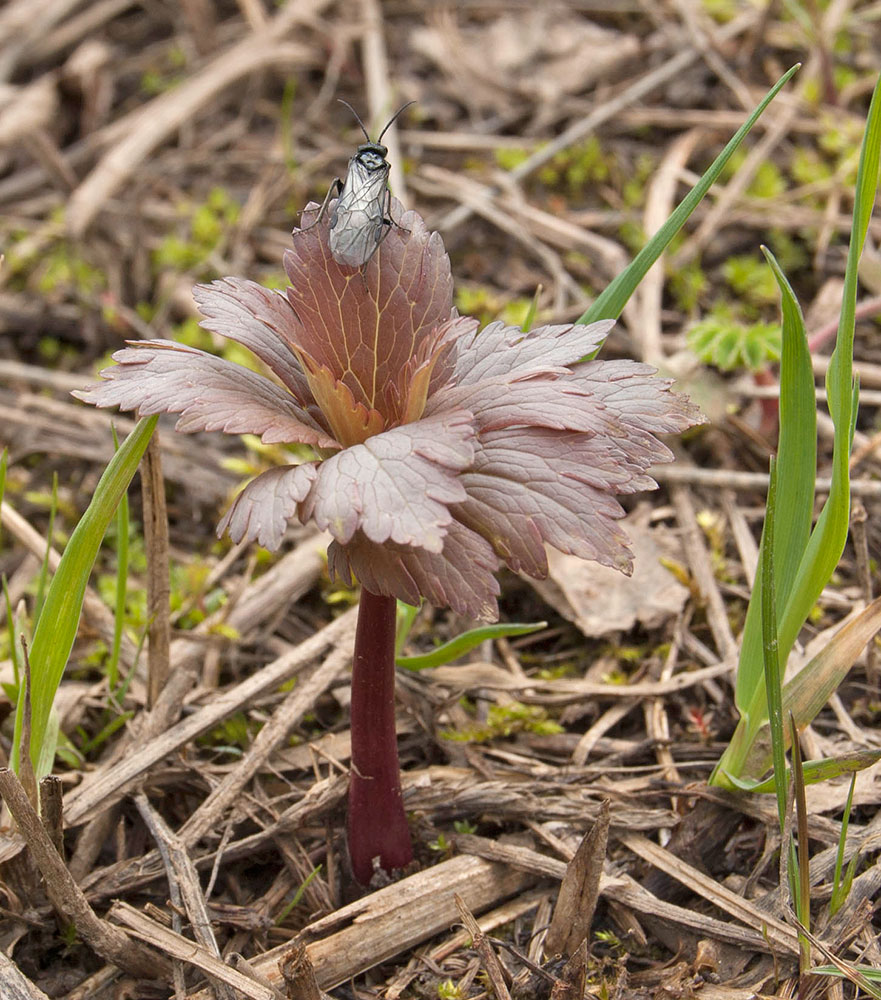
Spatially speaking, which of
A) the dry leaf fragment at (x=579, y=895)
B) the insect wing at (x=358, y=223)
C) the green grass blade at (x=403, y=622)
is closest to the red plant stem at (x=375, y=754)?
the dry leaf fragment at (x=579, y=895)

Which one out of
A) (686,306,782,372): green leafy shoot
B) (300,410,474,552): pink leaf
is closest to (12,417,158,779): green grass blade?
(300,410,474,552): pink leaf

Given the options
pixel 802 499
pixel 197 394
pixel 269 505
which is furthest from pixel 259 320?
pixel 802 499

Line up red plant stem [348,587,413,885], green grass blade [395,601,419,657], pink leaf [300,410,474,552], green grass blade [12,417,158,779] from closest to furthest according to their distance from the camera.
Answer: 1. pink leaf [300,410,474,552]
2. green grass blade [12,417,158,779]
3. red plant stem [348,587,413,885]
4. green grass blade [395,601,419,657]

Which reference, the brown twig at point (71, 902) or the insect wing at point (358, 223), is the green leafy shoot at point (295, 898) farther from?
the insect wing at point (358, 223)

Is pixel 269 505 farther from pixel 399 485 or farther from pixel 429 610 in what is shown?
pixel 429 610

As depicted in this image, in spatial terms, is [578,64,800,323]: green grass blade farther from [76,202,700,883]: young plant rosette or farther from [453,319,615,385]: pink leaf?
[76,202,700,883]: young plant rosette
